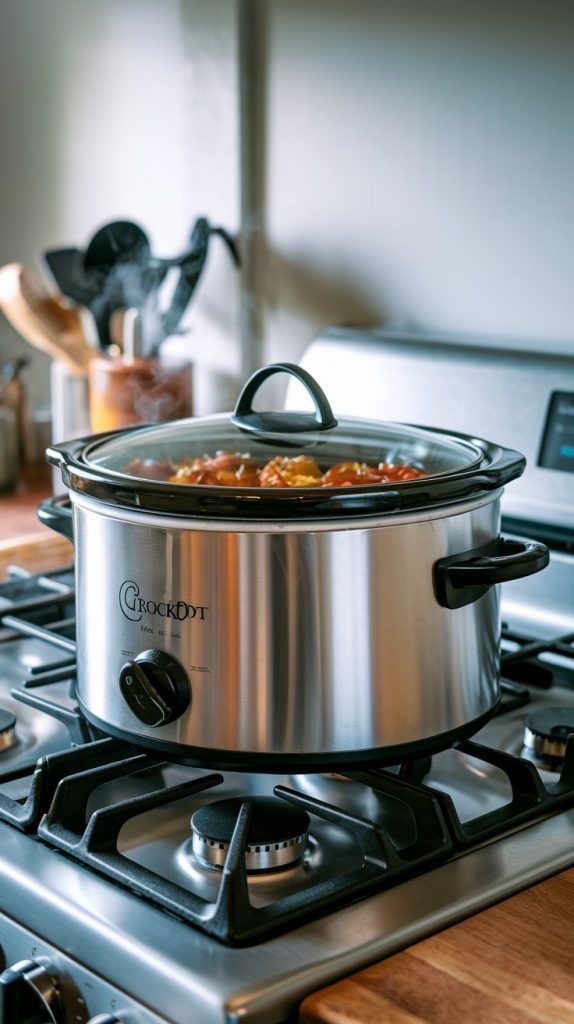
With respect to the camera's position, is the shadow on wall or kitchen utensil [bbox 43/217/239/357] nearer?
the shadow on wall

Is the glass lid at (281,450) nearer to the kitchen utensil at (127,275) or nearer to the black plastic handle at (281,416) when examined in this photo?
the black plastic handle at (281,416)

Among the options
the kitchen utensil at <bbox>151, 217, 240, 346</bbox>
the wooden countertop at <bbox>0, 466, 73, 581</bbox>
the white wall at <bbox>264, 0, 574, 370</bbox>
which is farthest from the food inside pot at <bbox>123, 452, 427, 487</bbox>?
the kitchen utensil at <bbox>151, 217, 240, 346</bbox>

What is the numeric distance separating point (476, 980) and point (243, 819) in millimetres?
175

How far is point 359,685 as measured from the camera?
784 mm

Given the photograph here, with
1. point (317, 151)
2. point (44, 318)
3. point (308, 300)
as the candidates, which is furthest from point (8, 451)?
point (317, 151)

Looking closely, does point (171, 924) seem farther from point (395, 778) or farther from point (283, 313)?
point (283, 313)

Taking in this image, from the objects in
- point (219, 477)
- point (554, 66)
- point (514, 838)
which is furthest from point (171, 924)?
point (554, 66)

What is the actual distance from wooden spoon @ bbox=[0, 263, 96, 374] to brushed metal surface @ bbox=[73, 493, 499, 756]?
1012mm

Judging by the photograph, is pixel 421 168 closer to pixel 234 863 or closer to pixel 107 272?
pixel 107 272

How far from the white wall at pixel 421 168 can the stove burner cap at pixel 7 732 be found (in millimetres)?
703

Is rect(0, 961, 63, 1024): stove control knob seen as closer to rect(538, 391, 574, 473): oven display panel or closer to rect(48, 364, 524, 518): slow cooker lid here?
rect(48, 364, 524, 518): slow cooker lid

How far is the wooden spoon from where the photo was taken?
1.76 meters

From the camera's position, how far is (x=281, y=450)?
0.97 metres

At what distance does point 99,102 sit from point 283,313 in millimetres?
528
